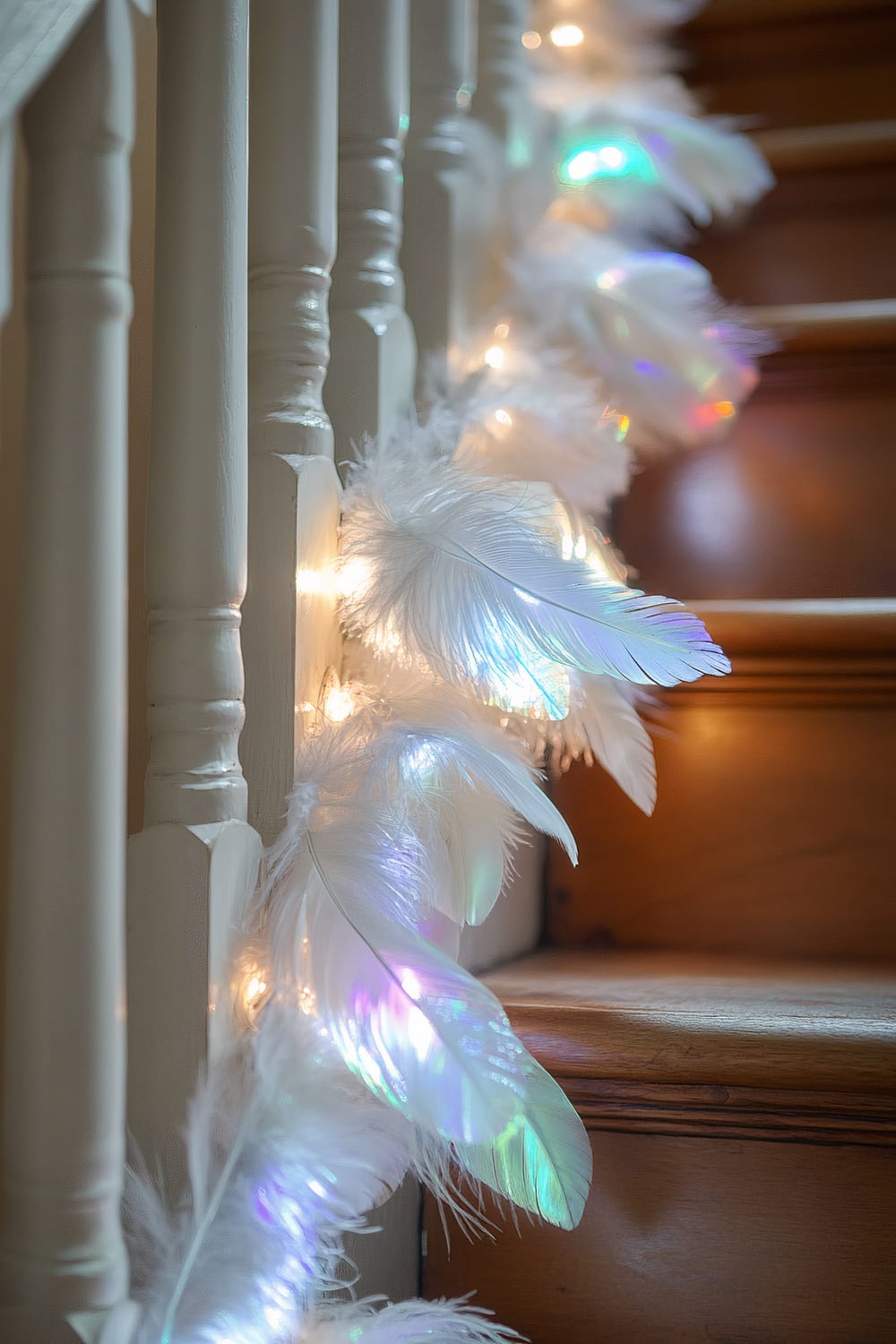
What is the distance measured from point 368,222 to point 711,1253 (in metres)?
0.72

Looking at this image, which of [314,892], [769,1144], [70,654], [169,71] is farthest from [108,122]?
[769,1144]

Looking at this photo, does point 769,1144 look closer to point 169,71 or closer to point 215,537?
point 215,537

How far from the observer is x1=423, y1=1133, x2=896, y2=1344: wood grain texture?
74cm

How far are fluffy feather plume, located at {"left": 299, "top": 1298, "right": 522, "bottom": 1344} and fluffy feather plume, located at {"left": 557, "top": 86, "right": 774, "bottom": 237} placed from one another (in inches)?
39.6

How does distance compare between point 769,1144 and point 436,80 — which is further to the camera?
point 436,80

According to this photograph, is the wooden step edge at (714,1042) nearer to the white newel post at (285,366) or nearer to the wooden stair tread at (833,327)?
the white newel post at (285,366)

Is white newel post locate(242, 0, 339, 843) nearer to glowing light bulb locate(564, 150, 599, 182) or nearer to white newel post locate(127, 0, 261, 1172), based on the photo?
white newel post locate(127, 0, 261, 1172)

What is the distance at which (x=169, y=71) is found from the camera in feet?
2.06

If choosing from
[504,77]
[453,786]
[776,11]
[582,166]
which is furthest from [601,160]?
[453,786]

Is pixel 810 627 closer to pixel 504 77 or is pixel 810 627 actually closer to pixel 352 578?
pixel 352 578

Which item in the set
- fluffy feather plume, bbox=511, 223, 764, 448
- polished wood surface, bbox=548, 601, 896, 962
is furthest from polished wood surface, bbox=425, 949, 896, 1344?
fluffy feather plume, bbox=511, 223, 764, 448

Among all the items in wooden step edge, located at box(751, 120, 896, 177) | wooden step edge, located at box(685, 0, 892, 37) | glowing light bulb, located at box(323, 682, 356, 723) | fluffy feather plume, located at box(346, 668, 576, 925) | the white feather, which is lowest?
the white feather

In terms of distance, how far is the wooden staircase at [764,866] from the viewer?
0.75m

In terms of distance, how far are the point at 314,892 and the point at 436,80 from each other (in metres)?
0.66
